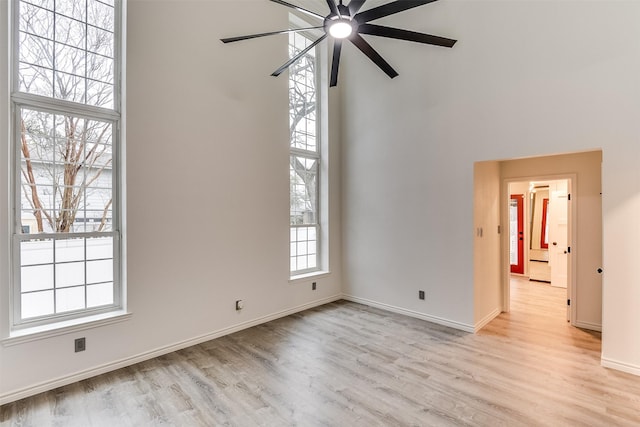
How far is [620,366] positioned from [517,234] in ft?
16.2

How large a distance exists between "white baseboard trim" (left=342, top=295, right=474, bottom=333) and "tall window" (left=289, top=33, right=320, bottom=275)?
871 millimetres

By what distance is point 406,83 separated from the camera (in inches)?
173

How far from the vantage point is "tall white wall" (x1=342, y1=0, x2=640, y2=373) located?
2.91m

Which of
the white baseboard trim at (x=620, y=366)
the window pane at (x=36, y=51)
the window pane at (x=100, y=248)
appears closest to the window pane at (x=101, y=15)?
the window pane at (x=36, y=51)

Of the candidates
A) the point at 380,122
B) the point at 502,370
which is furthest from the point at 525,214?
the point at 502,370

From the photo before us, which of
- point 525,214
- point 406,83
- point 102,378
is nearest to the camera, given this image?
point 102,378

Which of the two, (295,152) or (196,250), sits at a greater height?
(295,152)

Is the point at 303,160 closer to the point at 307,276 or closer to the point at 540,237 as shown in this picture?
the point at 307,276

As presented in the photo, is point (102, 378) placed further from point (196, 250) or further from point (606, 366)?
point (606, 366)

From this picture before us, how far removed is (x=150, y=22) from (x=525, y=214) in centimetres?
801

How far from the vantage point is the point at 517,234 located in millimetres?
7391

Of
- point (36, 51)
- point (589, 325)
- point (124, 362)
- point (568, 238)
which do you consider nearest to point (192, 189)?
point (36, 51)

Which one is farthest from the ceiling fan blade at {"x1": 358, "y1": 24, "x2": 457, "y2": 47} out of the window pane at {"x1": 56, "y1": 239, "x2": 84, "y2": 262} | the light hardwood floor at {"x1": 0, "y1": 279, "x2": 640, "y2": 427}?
the window pane at {"x1": 56, "y1": 239, "x2": 84, "y2": 262}

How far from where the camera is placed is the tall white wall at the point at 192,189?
9.45 ft
